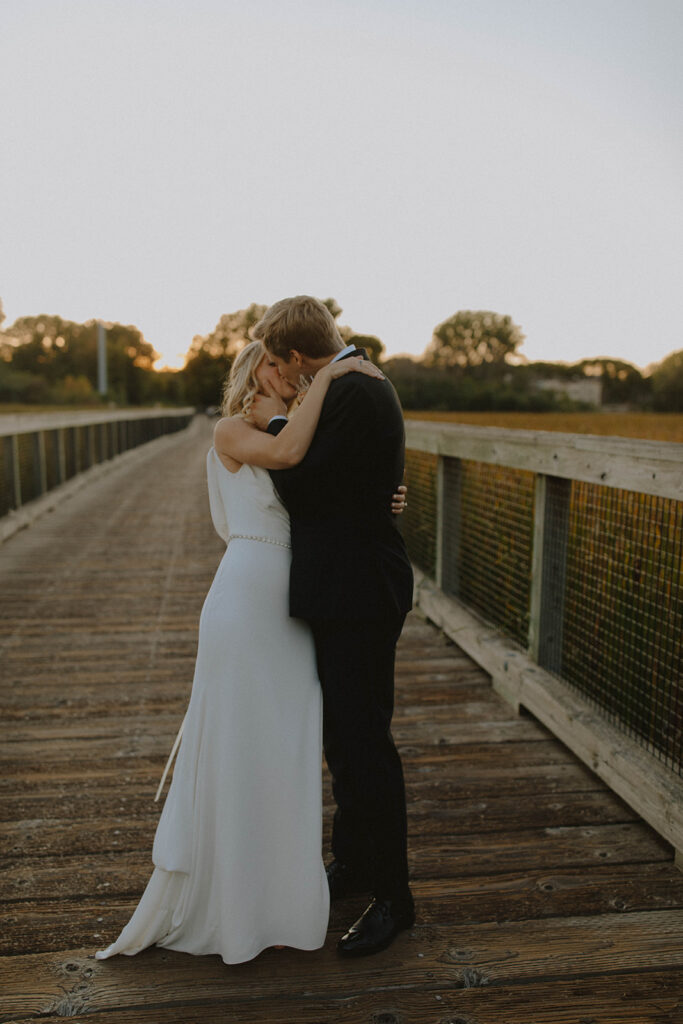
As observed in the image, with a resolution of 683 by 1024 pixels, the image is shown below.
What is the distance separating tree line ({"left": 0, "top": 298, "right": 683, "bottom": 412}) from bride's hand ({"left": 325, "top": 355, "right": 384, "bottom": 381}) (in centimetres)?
84

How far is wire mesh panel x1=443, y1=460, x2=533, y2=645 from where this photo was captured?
14.2 feet

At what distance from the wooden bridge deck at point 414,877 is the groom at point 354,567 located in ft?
0.71

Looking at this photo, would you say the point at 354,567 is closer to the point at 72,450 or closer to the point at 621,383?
the point at 72,450

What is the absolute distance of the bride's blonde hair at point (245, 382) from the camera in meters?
2.16

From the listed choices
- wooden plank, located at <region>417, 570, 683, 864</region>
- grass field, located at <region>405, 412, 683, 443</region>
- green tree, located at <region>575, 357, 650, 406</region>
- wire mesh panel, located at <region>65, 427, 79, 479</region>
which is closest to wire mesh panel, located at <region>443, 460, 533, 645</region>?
wooden plank, located at <region>417, 570, 683, 864</region>

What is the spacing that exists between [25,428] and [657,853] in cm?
737

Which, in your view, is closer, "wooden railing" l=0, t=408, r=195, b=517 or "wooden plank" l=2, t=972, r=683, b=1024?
"wooden plank" l=2, t=972, r=683, b=1024

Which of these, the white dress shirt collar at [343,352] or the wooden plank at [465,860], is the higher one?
the white dress shirt collar at [343,352]

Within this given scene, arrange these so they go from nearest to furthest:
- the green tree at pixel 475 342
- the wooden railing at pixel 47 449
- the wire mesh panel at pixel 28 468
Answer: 1. the wooden railing at pixel 47 449
2. the wire mesh panel at pixel 28 468
3. the green tree at pixel 475 342

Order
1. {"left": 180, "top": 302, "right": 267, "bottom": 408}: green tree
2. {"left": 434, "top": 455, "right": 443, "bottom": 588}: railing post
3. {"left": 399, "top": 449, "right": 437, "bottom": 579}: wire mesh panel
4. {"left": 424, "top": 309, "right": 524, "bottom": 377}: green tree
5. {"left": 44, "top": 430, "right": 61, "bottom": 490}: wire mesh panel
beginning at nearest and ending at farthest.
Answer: {"left": 434, "top": 455, "right": 443, "bottom": 588}: railing post < {"left": 399, "top": 449, "right": 437, "bottom": 579}: wire mesh panel < {"left": 44, "top": 430, "right": 61, "bottom": 490}: wire mesh panel < {"left": 424, "top": 309, "right": 524, "bottom": 377}: green tree < {"left": 180, "top": 302, "right": 267, "bottom": 408}: green tree

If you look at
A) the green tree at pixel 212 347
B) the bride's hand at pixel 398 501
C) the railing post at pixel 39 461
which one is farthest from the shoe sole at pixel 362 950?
the green tree at pixel 212 347

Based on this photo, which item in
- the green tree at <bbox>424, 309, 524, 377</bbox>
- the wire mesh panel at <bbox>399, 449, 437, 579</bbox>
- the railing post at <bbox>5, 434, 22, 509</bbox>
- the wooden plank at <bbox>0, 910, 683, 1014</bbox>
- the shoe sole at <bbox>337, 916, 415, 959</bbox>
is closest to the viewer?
the wooden plank at <bbox>0, 910, 683, 1014</bbox>

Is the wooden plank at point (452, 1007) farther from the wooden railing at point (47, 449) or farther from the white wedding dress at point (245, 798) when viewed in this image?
the wooden railing at point (47, 449)

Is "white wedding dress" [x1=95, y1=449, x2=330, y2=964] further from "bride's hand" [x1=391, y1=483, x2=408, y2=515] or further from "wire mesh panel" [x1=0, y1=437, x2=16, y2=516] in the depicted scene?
"wire mesh panel" [x1=0, y1=437, x2=16, y2=516]
